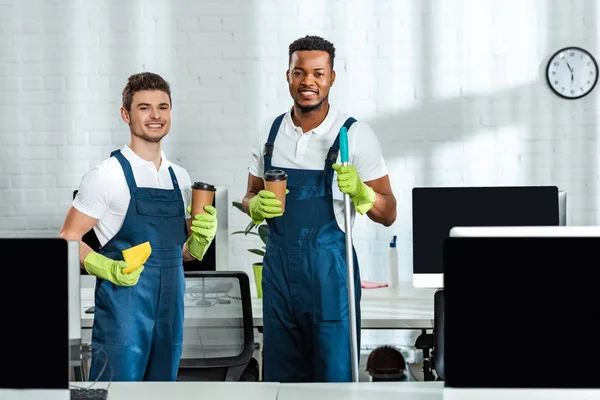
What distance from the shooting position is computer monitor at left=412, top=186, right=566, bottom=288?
2.72 metres

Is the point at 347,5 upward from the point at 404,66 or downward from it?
upward

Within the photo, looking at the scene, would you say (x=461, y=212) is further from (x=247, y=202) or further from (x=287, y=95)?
(x=287, y=95)

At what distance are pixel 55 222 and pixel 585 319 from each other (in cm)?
377

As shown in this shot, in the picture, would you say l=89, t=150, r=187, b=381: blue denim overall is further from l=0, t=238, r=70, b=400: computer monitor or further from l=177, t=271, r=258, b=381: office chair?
l=0, t=238, r=70, b=400: computer monitor

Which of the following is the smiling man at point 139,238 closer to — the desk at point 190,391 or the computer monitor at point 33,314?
the desk at point 190,391

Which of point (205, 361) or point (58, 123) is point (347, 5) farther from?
point (205, 361)

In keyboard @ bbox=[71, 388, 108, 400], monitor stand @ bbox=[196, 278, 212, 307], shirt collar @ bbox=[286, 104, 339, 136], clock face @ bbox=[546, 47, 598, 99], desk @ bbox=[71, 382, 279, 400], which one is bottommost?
desk @ bbox=[71, 382, 279, 400]

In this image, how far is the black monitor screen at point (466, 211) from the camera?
272 cm

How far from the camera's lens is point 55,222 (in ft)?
15.2

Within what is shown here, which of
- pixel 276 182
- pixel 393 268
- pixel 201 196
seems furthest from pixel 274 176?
pixel 393 268

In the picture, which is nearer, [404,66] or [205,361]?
[205,361]

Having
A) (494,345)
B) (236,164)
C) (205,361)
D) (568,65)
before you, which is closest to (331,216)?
(205,361)

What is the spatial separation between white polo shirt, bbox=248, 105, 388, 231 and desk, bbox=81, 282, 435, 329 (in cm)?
53

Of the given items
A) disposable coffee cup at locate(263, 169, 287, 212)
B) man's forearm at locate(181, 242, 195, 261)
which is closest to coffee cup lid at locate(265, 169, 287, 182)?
disposable coffee cup at locate(263, 169, 287, 212)
